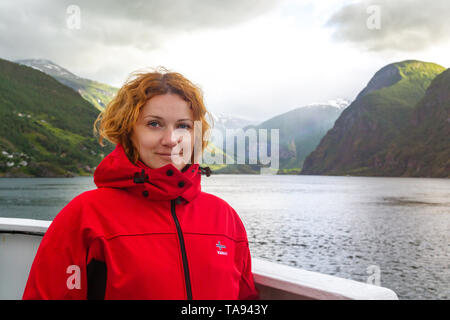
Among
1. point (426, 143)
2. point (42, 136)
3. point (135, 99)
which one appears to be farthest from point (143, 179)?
point (426, 143)

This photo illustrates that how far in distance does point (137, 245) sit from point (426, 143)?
17966cm

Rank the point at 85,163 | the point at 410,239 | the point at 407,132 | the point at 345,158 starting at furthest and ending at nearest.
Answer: the point at 345,158 < the point at 407,132 < the point at 85,163 < the point at 410,239

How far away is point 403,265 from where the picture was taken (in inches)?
1082

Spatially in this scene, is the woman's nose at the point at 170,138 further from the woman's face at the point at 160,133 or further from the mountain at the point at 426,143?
the mountain at the point at 426,143

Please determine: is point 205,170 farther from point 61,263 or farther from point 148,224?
point 61,263

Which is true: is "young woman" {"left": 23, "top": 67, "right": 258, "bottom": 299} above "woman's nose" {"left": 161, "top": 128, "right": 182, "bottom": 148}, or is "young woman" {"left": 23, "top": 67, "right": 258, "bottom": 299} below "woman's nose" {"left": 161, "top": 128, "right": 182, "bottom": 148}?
below

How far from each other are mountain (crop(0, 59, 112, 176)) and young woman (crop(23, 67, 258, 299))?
14276 centimetres

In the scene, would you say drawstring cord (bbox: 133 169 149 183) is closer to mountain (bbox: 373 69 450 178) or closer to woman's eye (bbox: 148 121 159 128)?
woman's eye (bbox: 148 121 159 128)

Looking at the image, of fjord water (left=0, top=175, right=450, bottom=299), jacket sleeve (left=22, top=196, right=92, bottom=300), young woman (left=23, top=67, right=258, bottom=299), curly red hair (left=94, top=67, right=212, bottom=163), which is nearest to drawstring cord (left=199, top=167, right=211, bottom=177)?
young woman (left=23, top=67, right=258, bottom=299)

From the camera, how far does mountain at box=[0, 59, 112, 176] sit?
140 metres

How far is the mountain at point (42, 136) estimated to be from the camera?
13950 centimetres

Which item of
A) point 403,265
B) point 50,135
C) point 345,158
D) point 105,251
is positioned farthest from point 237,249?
point 345,158
